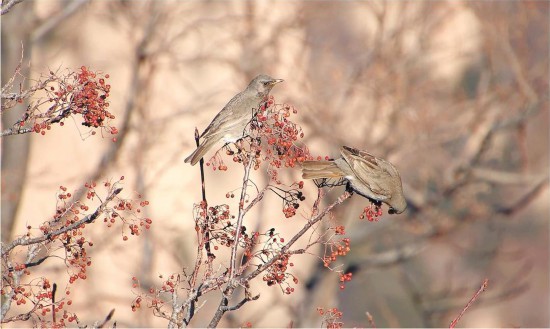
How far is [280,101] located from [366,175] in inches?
256

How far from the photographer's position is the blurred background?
12430 mm

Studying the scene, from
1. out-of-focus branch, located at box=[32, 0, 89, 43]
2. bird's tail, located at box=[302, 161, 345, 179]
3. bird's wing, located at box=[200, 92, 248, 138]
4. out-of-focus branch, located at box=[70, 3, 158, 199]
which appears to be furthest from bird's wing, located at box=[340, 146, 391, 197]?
out-of-focus branch, located at box=[70, 3, 158, 199]

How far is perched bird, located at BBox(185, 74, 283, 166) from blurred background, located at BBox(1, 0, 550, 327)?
527 centimetres

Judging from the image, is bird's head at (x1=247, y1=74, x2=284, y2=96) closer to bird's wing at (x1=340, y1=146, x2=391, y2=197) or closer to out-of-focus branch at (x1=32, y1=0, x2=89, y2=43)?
bird's wing at (x1=340, y1=146, x2=391, y2=197)

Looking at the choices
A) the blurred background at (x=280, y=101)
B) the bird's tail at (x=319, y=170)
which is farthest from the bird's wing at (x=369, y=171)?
the blurred background at (x=280, y=101)

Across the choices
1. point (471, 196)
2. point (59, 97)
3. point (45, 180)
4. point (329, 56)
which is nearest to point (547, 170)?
point (471, 196)

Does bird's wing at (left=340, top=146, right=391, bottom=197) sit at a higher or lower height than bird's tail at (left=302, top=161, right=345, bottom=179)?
higher

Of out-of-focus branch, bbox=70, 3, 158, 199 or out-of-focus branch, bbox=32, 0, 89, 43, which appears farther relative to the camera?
out-of-focus branch, bbox=70, 3, 158, 199

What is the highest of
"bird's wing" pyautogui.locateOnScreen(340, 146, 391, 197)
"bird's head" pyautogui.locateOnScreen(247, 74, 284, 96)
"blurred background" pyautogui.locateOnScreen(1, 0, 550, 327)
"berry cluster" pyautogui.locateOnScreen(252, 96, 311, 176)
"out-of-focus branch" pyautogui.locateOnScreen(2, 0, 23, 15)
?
"blurred background" pyautogui.locateOnScreen(1, 0, 550, 327)

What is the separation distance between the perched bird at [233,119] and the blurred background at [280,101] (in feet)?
17.3

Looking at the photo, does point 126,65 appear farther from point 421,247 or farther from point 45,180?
point 421,247

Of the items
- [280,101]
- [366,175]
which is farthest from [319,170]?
[280,101]

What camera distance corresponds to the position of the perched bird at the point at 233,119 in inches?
239

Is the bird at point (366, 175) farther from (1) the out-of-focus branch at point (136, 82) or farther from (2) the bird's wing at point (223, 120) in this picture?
(1) the out-of-focus branch at point (136, 82)
